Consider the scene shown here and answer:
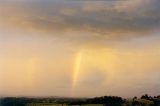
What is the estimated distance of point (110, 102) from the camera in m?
67.3

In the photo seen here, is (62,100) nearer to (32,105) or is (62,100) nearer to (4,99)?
(32,105)

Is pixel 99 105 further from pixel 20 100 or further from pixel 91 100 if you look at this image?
pixel 20 100

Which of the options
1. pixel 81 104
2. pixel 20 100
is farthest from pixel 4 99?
pixel 81 104

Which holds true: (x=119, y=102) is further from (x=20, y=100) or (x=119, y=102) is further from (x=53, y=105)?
(x=20, y=100)

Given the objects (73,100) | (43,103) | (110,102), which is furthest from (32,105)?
(110,102)

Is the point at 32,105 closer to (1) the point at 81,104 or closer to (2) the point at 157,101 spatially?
(1) the point at 81,104

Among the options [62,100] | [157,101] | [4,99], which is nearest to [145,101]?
[157,101]

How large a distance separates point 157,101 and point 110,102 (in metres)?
6.60

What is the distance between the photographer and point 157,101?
6625cm

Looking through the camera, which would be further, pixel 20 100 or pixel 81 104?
pixel 20 100

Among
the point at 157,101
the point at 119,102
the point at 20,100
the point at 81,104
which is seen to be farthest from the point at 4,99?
the point at 157,101

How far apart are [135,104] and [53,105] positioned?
11.6m

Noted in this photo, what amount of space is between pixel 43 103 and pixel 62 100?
3.10 m

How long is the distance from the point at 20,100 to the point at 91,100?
10450 millimetres
